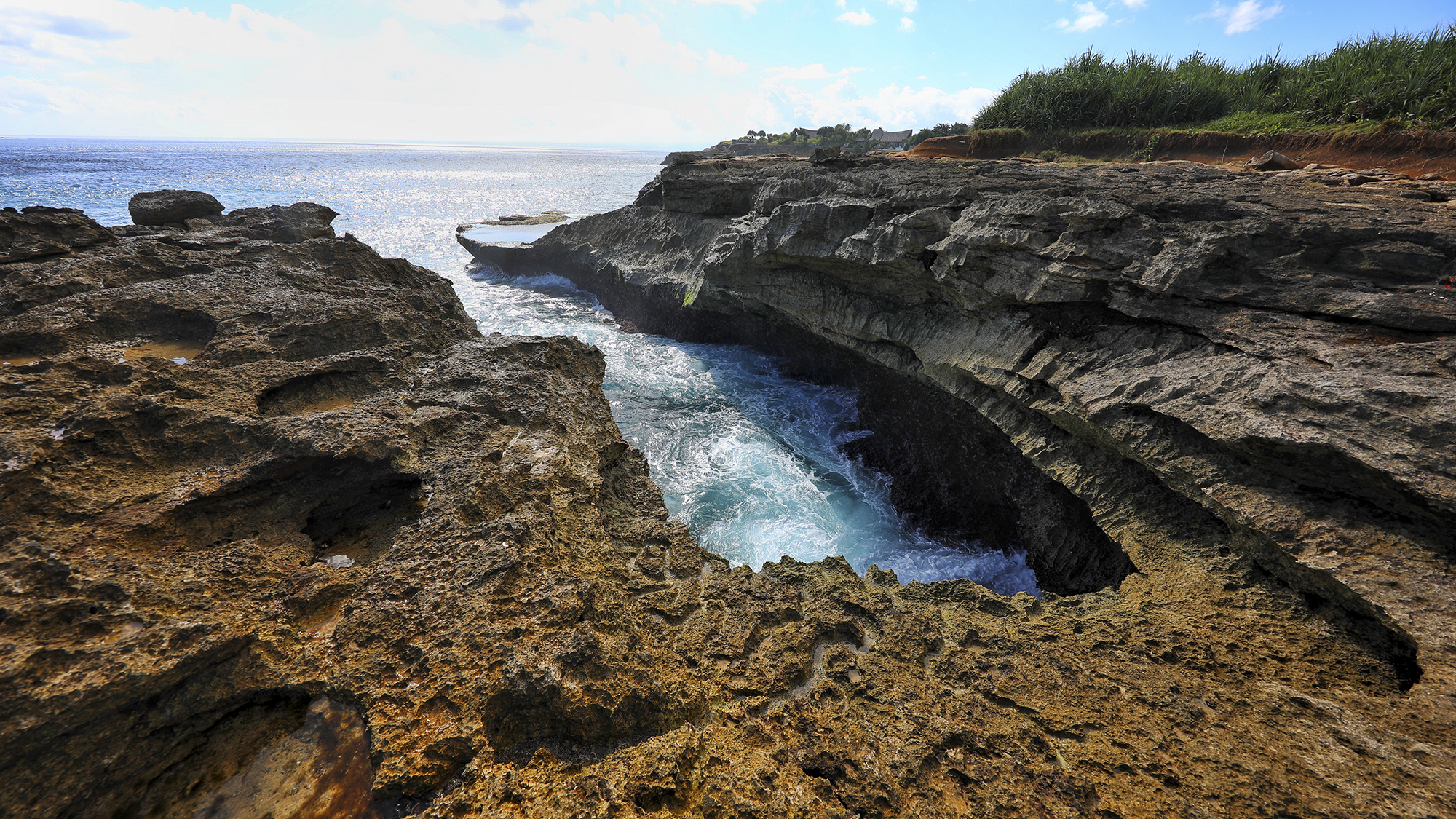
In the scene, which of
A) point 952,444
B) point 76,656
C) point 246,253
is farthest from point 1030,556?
point 246,253

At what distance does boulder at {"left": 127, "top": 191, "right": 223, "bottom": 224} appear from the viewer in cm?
816

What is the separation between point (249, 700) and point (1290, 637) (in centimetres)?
725

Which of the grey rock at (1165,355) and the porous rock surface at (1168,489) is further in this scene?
the grey rock at (1165,355)

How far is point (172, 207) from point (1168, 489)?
575 inches

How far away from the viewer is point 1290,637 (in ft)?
13.6

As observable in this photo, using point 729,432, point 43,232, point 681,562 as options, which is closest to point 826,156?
point 729,432

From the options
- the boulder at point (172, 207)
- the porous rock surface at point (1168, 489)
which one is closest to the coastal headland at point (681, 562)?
the porous rock surface at point (1168, 489)

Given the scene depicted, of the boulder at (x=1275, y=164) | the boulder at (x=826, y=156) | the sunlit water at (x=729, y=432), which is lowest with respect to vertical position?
the sunlit water at (x=729, y=432)

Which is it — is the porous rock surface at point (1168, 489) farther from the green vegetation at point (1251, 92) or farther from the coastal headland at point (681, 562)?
the green vegetation at point (1251, 92)

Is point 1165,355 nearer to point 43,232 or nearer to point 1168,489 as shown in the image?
point 1168,489

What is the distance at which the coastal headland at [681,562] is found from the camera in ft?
8.83

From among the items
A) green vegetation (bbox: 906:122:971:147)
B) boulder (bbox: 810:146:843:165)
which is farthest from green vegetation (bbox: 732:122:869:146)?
boulder (bbox: 810:146:843:165)

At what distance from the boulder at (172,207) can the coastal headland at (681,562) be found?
121cm

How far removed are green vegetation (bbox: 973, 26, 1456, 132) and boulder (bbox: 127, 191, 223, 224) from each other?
2100 centimetres
